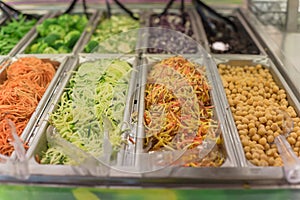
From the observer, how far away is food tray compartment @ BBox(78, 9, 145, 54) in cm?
257

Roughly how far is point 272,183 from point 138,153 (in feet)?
1.70

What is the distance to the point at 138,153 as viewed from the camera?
5.38ft

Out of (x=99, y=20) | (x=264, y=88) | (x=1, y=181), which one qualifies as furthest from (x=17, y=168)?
(x=99, y=20)

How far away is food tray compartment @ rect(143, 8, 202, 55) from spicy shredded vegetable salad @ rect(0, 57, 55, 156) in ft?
2.17

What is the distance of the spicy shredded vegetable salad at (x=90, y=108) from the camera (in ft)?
5.58

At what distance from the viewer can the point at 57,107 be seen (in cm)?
200

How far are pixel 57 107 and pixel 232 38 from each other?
1.42m

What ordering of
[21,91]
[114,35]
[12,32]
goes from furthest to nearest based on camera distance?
[12,32] → [114,35] → [21,91]

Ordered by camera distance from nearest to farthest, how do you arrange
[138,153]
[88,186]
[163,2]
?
Answer: [88,186], [138,153], [163,2]

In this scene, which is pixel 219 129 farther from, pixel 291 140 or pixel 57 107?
pixel 57 107

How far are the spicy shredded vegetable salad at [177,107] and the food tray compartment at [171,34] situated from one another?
34 centimetres

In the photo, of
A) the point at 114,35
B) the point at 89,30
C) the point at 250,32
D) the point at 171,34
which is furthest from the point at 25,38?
the point at 250,32

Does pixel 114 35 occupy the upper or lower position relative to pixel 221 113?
upper

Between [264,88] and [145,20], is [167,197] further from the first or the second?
[145,20]
